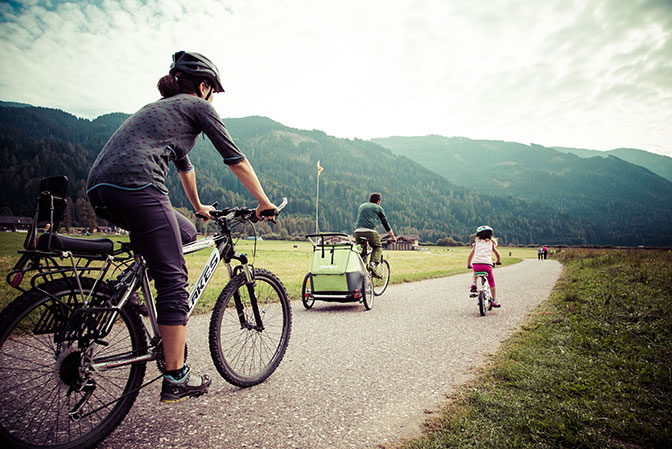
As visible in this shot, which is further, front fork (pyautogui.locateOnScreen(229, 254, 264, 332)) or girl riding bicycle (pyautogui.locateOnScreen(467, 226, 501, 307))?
girl riding bicycle (pyautogui.locateOnScreen(467, 226, 501, 307))

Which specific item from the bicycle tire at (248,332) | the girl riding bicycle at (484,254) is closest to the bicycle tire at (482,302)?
the girl riding bicycle at (484,254)

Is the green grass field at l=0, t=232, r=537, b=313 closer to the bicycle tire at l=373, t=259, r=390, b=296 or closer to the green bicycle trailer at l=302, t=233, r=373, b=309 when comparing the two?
the green bicycle trailer at l=302, t=233, r=373, b=309

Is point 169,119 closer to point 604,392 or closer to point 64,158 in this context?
point 604,392

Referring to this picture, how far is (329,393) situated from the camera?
3064 mm

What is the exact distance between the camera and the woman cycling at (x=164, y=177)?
7.07ft

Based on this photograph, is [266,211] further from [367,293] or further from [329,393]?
[367,293]

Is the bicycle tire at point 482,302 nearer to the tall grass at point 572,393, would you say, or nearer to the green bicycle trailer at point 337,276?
the tall grass at point 572,393

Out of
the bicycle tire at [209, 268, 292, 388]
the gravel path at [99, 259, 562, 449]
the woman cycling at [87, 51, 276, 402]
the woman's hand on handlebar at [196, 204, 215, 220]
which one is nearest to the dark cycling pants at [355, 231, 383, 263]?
the gravel path at [99, 259, 562, 449]

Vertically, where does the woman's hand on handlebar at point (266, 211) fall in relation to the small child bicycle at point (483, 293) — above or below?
above

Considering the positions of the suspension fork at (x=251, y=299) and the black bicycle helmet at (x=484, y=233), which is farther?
the black bicycle helmet at (x=484, y=233)

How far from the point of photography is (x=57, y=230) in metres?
1.99

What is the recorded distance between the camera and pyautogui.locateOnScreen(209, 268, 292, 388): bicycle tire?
2.97 metres

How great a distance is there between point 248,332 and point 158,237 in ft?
4.96

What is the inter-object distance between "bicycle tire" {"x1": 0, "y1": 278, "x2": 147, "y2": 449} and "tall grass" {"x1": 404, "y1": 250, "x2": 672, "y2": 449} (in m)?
1.95
